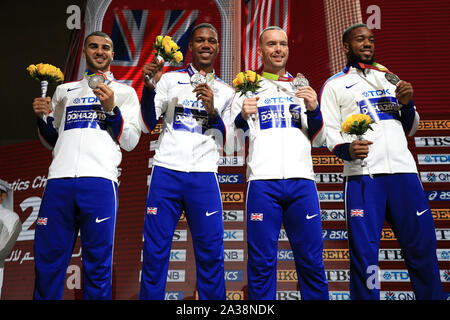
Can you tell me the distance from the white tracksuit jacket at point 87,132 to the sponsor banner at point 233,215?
7.89ft

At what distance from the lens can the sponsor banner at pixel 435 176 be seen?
5.18 meters

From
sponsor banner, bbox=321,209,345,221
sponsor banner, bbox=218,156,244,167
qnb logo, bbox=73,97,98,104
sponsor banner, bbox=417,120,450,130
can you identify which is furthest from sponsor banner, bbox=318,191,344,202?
qnb logo, bbox=73,97,98,104

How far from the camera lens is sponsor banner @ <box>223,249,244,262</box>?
5277 mm

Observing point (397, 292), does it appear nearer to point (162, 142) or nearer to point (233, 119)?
point (233, 119)

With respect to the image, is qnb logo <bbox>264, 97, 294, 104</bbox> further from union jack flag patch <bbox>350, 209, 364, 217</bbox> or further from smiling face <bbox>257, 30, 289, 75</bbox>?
union jack flag patch <bbox>350, 209, 364, 217</bbox>

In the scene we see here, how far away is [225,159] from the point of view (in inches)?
223

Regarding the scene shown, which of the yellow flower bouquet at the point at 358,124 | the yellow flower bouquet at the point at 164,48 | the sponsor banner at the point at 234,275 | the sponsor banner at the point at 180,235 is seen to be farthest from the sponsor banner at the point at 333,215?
the yellow flower bouquet at the point at 164,48

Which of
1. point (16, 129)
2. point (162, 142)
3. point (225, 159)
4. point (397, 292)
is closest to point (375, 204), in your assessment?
point (162, 142)

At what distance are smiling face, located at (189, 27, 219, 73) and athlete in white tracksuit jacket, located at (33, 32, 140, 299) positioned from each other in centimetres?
69

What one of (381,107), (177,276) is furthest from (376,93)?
(177,276)

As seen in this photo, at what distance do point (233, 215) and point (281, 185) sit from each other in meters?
2.49

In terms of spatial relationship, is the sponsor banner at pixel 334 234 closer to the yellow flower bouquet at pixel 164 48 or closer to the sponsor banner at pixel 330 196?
the sponsor banner at pixel 330 196

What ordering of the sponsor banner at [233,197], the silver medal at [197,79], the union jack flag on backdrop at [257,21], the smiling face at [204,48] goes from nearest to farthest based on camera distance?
1. the silver medal at [197,79]
2. the smiling face at [204,48]
3. the sponsor banner at [233,197]
4. the union jack flag on backdrop at [257,21]
